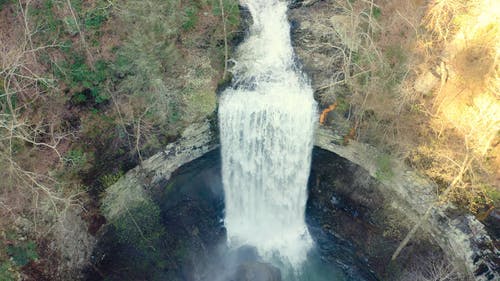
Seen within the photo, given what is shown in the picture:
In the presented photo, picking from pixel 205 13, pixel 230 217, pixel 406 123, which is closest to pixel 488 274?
pixel 406 123

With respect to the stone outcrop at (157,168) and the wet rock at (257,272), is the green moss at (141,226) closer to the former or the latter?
the stone outcrop at (157,168)

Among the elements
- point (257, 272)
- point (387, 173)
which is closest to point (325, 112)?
point (387, 173)

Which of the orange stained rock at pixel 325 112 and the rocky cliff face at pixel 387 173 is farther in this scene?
the orange stained rock at pixel 325 112

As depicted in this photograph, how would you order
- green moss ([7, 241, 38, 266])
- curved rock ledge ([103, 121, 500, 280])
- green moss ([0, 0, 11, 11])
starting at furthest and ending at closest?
green moss ([0, 0, 11, 11]) → curved rock ledge ([103, 121, 500, 280]) → green moss ([7, 241, 38, 266])

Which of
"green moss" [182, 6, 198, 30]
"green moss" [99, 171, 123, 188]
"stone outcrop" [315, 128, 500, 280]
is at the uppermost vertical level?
"green moss" [182, 6, 198, 30]

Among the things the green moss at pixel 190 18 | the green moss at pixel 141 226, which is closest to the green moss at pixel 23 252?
the green moss at pixel 141 226

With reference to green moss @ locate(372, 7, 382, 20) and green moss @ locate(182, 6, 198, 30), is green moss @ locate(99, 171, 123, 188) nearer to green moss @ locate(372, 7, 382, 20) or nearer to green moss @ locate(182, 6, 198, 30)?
green moss @ locate(182, 6, 198, 30)

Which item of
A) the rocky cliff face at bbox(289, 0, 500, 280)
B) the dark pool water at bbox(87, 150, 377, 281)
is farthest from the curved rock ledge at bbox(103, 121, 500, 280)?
the dark pool water at bbox(87, 150, 377, 281)
